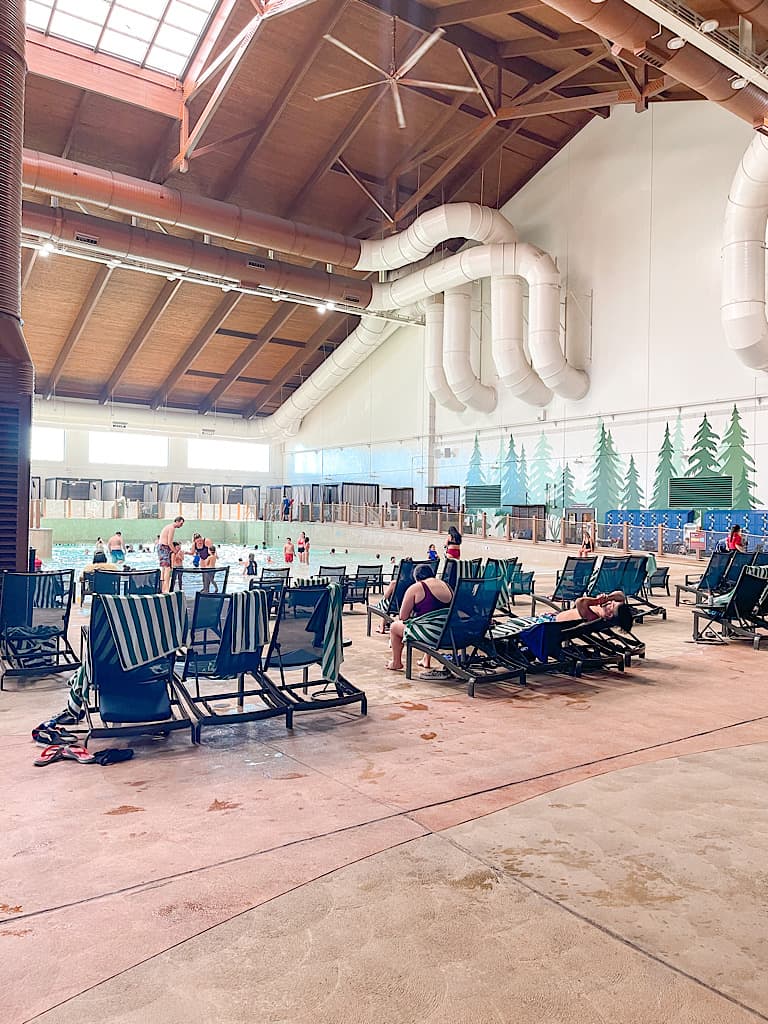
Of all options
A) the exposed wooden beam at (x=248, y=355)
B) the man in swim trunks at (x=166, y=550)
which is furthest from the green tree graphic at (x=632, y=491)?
the exposed wooden beam at (x=248, y=355)

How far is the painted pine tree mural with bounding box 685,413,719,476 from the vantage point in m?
18.7

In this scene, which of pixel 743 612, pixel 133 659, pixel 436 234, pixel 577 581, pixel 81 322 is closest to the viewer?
pixel 133 659

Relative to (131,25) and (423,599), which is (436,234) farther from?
(423,599)

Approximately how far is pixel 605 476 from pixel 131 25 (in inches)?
645

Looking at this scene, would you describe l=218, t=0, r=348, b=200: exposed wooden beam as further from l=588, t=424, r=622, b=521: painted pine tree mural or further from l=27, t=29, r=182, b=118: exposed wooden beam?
l=588, t=424, r=622, b=521: painted pine tree mural

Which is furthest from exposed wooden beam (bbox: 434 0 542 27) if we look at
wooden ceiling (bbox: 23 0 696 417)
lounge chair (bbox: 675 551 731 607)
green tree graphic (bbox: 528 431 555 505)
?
green tree graphic (bbox: 528 431 555 505)

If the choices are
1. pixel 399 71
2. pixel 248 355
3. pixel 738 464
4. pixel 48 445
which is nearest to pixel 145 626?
pixel 399 71

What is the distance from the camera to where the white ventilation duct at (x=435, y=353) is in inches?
983

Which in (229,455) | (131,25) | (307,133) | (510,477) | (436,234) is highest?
(131,25)

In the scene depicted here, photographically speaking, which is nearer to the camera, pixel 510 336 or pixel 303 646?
pixel 303 646

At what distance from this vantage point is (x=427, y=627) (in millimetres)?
6289

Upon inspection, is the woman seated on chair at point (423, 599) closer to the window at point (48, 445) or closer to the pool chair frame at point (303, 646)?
the pool chair frame at point (303, 646)

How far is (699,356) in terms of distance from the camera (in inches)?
743

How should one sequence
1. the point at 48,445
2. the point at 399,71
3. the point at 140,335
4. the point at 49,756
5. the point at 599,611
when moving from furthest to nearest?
1. the point at 48,445
2. the point at 140,335
3. the point at 399,71
4. the point at 599,611
5. the point at 49,756
